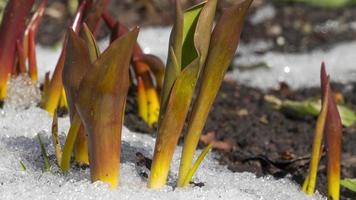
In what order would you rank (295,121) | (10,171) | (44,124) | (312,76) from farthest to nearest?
(312,76) < (295,121) < (44,124) < (10,171)

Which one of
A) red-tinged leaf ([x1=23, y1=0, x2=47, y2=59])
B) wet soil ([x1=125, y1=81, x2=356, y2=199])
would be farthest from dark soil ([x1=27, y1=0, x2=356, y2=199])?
red-tinged leaf ([x1=23, y1=0, x2=47, y2=59])

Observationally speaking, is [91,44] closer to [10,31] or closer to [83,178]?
[83,178]

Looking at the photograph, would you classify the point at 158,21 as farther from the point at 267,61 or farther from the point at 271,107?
the point at 271,107

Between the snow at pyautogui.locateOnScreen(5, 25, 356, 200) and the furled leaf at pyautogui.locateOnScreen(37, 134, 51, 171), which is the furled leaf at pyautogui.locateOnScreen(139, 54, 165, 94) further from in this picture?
the furled leaf at pyautogui.locateOnScreen(37, 134, 51, 171)

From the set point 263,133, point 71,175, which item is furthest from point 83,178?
point 263,133

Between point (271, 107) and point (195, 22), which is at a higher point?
point (195, 22)

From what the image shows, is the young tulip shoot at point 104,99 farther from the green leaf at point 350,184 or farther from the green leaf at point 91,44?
the green leaf at point 350,184

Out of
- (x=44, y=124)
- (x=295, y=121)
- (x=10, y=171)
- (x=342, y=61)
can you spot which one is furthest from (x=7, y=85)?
(x=342, y=61)
